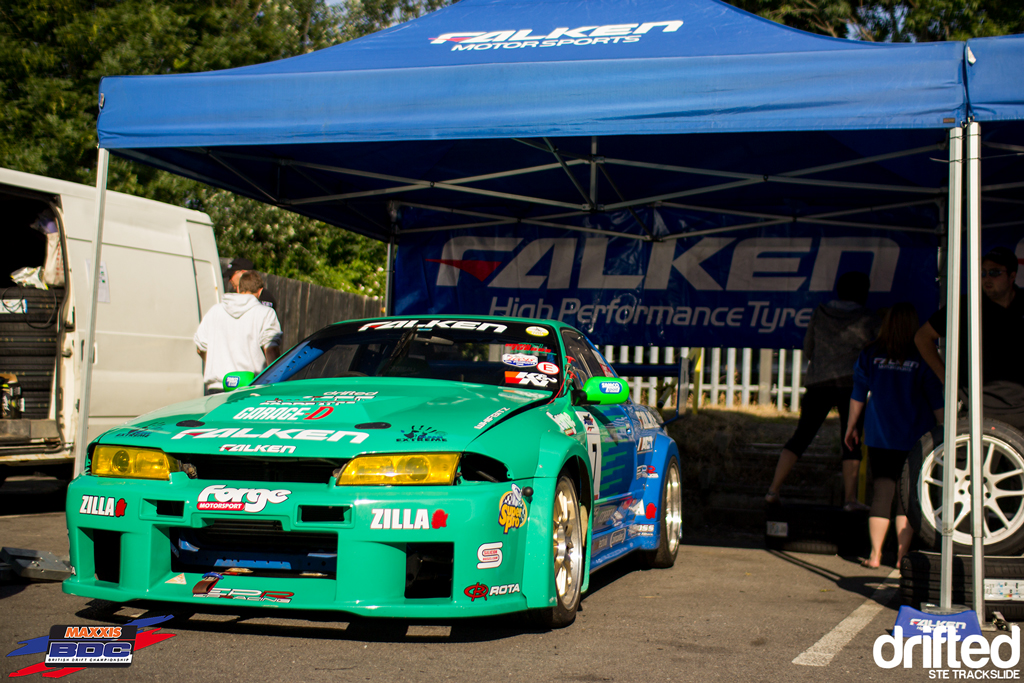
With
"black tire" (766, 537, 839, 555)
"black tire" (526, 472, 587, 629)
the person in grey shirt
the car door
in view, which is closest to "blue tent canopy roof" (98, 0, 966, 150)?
the car door

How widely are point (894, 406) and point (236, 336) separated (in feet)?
14.8

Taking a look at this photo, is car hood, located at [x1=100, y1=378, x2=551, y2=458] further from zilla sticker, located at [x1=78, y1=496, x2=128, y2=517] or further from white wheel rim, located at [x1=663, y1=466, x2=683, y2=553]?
white wheel rim, located at [x1=663, y1=466, x2=683, y2=553]

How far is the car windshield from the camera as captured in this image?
4875 millimetres

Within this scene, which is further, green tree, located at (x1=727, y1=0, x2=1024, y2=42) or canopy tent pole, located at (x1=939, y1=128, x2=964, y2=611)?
green tree, located at (x1=727, y1=0, x2=1024, y2=42)

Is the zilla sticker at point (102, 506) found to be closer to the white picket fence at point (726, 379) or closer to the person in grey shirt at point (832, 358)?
the person in grey shirt at point (832, 358)

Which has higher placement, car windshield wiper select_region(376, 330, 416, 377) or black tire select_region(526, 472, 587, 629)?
car windshield wiper select_region(376, 330, 416, 377)

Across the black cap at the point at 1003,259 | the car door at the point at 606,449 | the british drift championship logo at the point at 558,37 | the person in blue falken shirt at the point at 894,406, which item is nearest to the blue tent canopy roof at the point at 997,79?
the black cap at the point at 1003,259

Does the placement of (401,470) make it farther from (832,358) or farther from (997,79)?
(832,358)

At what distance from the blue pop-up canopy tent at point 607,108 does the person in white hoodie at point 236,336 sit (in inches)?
40.2

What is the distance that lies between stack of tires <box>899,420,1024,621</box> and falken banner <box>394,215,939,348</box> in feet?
13.6

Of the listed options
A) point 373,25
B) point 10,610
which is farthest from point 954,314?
point 373,25

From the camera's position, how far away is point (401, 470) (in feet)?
11.7

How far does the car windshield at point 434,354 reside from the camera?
16.0 feet

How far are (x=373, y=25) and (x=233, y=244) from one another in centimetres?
1579
